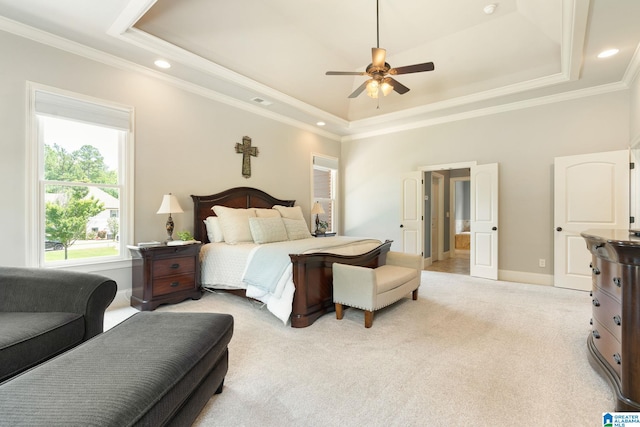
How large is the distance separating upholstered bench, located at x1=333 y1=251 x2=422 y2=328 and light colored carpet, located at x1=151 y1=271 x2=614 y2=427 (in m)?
0.20

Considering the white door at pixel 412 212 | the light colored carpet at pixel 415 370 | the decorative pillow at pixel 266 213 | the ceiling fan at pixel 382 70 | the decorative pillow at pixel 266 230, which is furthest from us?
the white door at pixel 412 212

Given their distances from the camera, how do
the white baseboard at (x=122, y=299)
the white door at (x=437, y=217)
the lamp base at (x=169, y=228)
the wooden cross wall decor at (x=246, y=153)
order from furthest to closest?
1. the white door at (x=437, y=217)
2. the wooden cross wall decor at (x=246, y=153)
3. the lamp base at (x=169, y=228)
4. the white baseboard at (x=122, y=299)

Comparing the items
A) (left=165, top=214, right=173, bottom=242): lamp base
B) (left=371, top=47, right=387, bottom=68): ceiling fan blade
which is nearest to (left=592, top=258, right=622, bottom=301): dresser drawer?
(left=371, top=47, right=387, bottom=68): ceiling fan blade

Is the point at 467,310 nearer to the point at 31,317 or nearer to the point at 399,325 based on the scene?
the point at 399,325

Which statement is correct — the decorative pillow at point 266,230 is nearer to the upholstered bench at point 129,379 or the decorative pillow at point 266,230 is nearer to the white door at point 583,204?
the upholstered bench at point 129,379

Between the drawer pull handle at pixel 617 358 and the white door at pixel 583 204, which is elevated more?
the white door at pixel 583 204

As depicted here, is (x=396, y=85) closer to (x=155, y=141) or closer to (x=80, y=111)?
(x=155, y=141)

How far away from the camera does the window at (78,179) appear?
2.94 metres

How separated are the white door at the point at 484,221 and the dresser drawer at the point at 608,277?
274cm

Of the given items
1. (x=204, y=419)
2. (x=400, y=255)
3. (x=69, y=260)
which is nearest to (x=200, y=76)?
(x=69, y=260)

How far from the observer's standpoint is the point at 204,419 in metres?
1.58

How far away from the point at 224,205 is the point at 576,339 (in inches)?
170

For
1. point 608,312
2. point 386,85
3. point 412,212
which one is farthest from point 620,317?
point 412,212
